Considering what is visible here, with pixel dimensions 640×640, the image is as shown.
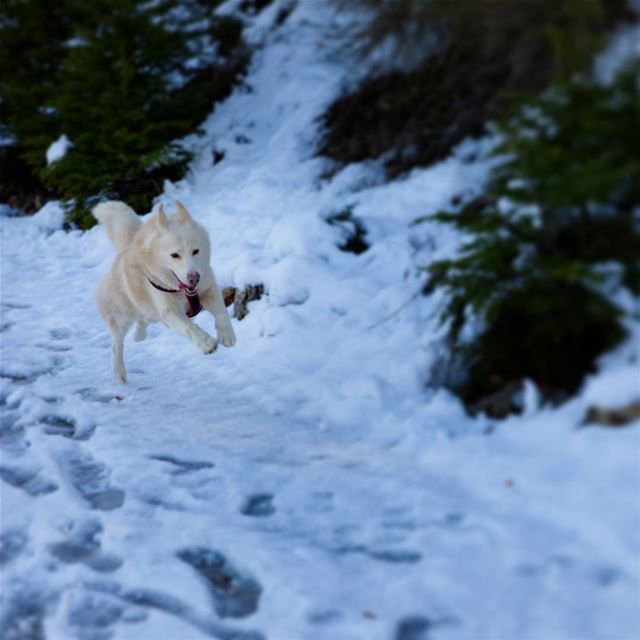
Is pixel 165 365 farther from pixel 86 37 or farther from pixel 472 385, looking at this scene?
pixel 86 37

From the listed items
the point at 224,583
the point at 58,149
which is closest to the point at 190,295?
the point at 224,583

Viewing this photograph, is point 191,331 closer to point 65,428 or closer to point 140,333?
point 65,428

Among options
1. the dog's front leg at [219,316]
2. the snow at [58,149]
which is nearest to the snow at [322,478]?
the dog's front leg at [219,316]

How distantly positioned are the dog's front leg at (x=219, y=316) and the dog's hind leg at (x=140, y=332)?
3.92 feet

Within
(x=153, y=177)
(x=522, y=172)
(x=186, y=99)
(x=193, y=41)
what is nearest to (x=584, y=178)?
(x=522, y=172)

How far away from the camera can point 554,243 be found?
294 cm

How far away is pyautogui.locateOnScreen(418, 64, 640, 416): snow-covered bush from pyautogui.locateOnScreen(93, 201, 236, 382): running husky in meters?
1.68

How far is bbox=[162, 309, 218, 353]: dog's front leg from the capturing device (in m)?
4.27

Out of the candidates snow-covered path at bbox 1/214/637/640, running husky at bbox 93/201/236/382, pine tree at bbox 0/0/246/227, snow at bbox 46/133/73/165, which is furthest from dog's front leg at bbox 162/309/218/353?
snow at bbox 46/133/73/165

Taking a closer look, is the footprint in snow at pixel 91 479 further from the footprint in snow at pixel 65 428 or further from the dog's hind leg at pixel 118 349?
the dog's hind leg at pixel 118 349

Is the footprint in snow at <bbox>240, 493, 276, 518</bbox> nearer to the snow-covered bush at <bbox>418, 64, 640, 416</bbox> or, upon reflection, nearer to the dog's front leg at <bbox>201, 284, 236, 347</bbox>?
the snow-covered bush at <bbox>418, 64, 640, 416</bbox>

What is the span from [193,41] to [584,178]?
338 inches

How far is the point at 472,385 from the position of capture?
3252mm

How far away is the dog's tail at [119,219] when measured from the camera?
5.02 meters
